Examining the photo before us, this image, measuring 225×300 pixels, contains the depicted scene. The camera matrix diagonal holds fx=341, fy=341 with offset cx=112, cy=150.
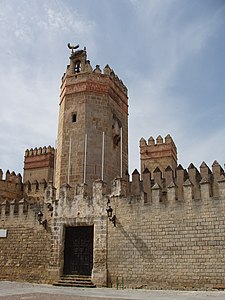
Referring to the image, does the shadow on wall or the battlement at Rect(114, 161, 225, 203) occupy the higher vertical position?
the battlement at Rect(114, 161, 225, 203)

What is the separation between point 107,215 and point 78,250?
191 centimetres

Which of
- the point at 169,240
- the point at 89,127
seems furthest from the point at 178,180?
the point at 89,127

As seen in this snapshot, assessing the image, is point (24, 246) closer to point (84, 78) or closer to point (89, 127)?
point (89, 127)

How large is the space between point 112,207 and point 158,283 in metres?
3.10

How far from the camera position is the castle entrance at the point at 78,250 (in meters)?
12.8

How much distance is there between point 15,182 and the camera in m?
21.4

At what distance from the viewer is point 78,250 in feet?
43.2

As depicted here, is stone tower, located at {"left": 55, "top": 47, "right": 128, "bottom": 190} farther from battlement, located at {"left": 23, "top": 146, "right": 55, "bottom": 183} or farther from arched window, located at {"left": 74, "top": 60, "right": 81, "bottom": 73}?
battlement, located at {"left": 23, "top": 146, "right": 55, "bottom": 183}

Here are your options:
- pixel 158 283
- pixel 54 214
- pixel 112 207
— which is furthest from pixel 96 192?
pixel 158 283

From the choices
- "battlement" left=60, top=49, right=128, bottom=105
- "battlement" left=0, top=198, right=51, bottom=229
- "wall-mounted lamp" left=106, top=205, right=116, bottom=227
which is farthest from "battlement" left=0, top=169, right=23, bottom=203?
"wall-mounted lamp" left=106, top=205, right=116, bottom=227

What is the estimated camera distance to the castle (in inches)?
425

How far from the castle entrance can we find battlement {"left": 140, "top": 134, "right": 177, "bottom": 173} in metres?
9.35

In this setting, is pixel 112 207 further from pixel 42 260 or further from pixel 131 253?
pixel 42 260

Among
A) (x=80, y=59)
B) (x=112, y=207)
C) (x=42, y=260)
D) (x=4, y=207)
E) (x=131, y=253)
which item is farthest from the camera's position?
(x=80, y=59)
